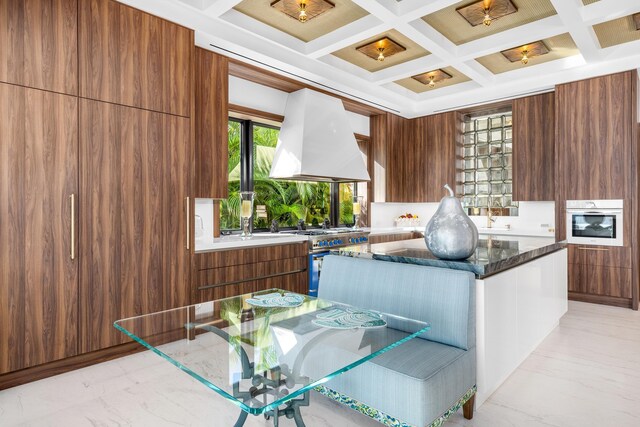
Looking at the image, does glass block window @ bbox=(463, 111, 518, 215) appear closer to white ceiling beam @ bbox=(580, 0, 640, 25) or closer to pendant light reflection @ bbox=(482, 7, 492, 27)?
white ceiling beam @ bbox=(580, 0, 640, 25)

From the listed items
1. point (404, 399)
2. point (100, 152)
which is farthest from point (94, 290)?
point (404, 399)

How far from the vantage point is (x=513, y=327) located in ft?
7.74

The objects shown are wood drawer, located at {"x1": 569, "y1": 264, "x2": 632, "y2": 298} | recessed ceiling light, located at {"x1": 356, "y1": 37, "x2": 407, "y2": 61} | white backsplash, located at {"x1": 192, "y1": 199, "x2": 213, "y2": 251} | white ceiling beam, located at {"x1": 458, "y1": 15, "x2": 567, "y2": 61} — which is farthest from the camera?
wood drawer, located at {"x1": 569, "y1": 264, "x2": 632, "y2": 298}

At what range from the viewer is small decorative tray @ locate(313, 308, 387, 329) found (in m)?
1.62

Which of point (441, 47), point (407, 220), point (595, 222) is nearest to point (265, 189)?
point (441, 47)

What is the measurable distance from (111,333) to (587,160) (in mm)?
5145

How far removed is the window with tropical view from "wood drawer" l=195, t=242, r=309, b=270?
725mm

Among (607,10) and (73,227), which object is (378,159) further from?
(73,227)

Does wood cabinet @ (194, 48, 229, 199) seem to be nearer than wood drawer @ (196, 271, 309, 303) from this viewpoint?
No

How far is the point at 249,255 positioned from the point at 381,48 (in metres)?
2.61

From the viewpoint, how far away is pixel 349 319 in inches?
66.8

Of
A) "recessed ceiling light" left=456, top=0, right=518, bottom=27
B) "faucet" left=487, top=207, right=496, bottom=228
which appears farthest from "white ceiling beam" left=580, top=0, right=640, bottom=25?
"faucet" left=487, top=207, right=496, bottom=228

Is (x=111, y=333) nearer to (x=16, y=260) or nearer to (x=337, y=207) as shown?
(x=16, y=260)

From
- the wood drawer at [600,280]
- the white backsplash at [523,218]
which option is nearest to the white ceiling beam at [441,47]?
the white backsplash at [523,218]
